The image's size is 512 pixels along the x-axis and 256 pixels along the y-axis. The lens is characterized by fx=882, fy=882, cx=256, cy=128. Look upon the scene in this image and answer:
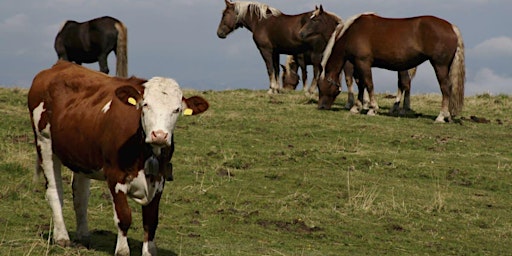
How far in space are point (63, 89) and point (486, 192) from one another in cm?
735

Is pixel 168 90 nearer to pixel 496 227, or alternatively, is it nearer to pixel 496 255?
pixel 496 255

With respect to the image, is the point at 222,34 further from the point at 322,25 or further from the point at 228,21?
the point at 322,25

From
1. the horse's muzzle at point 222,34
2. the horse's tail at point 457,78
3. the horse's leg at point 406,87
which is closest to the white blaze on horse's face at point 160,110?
the horse's tail at point 457,78

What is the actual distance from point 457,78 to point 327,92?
311 cm

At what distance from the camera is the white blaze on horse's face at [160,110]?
7.46 m

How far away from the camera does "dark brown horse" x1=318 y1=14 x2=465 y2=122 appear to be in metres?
20.5

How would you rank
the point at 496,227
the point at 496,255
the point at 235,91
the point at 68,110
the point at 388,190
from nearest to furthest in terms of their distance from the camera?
the point at 68,110, the point at 496,255, the point at 496,227, the point at 388,190, the point at 235,91

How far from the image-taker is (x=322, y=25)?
24344 millimetres

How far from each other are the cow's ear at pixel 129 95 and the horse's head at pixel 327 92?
13873 millimetres

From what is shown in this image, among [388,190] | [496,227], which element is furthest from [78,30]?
[496,227]

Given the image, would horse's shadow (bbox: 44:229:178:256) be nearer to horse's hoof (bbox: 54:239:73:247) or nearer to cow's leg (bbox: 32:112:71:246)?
horse's hoof (bbox: 54:239:73:247)

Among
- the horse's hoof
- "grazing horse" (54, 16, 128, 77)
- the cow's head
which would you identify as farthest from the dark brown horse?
the cow's head

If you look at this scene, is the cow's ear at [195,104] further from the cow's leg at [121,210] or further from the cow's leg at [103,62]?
the cow's leg at [103,62]

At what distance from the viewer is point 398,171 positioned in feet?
48.0
